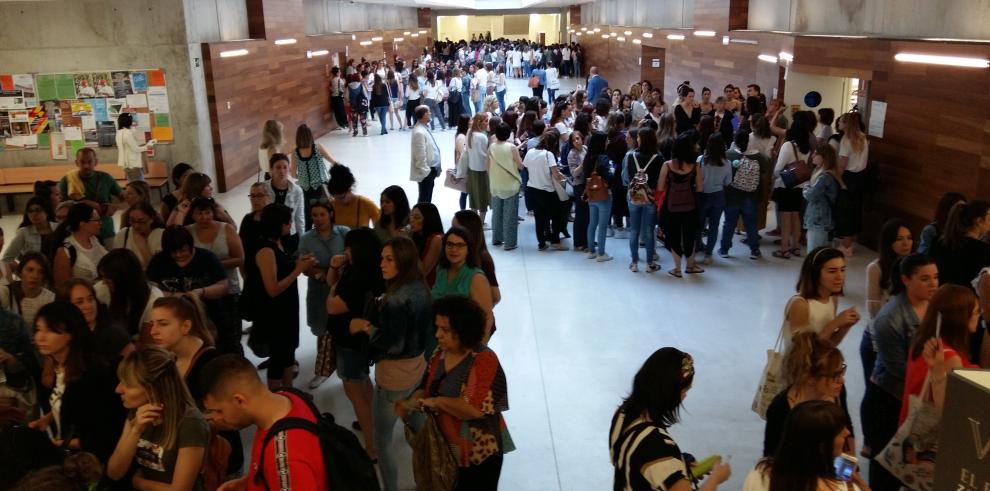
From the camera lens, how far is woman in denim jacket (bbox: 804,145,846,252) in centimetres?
787

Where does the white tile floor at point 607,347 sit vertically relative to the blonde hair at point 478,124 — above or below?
below

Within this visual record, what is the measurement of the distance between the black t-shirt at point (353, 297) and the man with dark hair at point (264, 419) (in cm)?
166

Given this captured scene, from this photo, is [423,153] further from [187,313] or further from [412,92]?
[412,92]

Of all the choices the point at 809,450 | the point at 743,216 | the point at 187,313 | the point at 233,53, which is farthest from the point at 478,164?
the point at 809,450

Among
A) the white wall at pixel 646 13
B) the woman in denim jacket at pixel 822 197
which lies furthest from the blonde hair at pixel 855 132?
the white wall at pixel 646 13

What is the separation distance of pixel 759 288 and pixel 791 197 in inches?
52.4

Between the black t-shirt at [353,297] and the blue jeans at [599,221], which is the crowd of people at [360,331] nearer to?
the black t-shirt at [353,297]

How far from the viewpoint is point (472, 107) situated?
76.8 feet

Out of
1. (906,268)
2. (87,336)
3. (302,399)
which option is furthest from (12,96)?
(906,268)

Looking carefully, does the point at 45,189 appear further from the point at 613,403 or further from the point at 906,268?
the point at 906,268

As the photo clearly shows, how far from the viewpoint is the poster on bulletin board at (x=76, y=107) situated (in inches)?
472

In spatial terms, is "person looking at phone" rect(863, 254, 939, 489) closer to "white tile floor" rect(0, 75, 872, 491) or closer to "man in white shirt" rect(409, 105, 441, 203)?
"white tile floor" rect(0, 75, 872, 491)

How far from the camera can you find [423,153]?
9.88 metres

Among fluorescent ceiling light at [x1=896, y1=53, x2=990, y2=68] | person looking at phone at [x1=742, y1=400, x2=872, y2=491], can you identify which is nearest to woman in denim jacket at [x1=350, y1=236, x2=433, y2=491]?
person looking at phone at [x1=742, y1=400, x2=872, y2=491]
